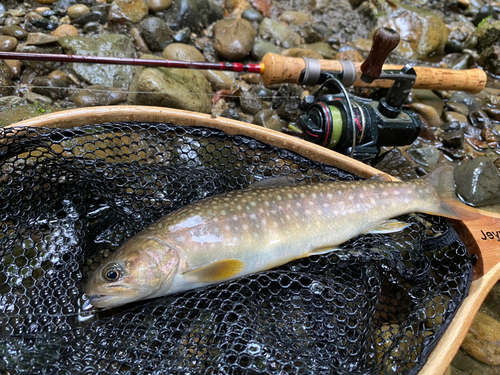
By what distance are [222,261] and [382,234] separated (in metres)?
1.26

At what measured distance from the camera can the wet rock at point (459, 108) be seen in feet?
16.6

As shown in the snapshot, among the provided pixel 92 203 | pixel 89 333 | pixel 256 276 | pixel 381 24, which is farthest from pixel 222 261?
pixel 381 24

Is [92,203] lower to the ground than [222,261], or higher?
lower

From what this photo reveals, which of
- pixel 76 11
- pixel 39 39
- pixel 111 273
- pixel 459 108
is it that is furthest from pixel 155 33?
pixel 459 108

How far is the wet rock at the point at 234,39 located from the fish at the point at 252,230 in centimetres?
367

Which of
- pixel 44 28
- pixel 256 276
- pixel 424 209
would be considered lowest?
pixel 44 28

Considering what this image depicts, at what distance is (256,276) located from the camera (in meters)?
2.09

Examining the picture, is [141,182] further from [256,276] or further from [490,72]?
[490,72]

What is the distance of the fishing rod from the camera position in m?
2.73

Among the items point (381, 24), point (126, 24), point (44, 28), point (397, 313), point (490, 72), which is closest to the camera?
point (397, 313)

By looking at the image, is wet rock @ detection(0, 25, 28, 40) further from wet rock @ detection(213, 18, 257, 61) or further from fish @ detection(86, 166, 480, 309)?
fish @ detection(86, 166, 480, 309)

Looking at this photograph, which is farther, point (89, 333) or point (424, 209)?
point (424, 209)

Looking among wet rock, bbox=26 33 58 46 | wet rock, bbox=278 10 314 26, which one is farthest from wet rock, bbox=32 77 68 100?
wet rock, bbox=278 10 314 26

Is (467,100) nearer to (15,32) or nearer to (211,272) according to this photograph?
(211,272)
